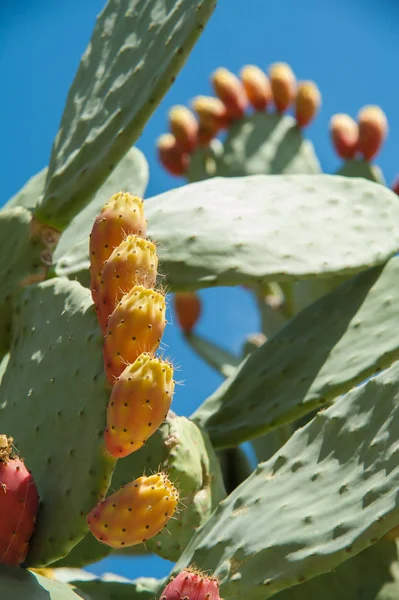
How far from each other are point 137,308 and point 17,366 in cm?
51

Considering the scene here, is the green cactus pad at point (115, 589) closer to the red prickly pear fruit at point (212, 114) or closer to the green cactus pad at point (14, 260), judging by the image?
the green cactus pad at point (14, 260)

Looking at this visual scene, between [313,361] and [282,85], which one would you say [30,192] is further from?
[282,85]

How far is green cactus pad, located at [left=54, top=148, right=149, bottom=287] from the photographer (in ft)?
6.89

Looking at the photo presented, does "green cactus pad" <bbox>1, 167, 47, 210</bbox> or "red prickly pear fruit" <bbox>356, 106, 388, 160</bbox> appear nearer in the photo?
"green cactus pad" <bbox>1, 167, 47, 210</bbox>

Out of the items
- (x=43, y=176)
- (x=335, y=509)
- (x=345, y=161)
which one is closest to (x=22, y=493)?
(x=335, y=509)

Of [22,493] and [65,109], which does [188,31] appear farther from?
[22,493]

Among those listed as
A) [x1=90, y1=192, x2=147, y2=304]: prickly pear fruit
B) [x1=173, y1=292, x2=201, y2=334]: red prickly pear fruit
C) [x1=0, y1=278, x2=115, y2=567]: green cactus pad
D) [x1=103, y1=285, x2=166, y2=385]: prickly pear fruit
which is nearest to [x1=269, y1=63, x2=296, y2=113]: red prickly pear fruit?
[x1=173, y1=292, x2=201, y2=334]: red prickly pear fruit

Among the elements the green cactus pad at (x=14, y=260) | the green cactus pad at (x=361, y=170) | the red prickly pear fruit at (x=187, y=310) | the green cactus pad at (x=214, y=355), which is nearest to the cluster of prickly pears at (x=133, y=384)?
the green cactus pad at (x=14, y=260)

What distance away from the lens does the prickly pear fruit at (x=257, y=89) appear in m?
4.04

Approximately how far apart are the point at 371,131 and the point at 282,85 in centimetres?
43

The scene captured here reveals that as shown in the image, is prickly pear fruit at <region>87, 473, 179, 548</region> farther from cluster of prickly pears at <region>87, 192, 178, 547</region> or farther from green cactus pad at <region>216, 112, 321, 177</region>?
green cactus pad at <region>216, 112, 321, 177</region>

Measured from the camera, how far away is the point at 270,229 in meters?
2.09

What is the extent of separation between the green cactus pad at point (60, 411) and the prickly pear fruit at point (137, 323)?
108 mm

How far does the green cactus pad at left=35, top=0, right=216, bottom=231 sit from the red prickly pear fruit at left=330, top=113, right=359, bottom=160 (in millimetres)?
1722
